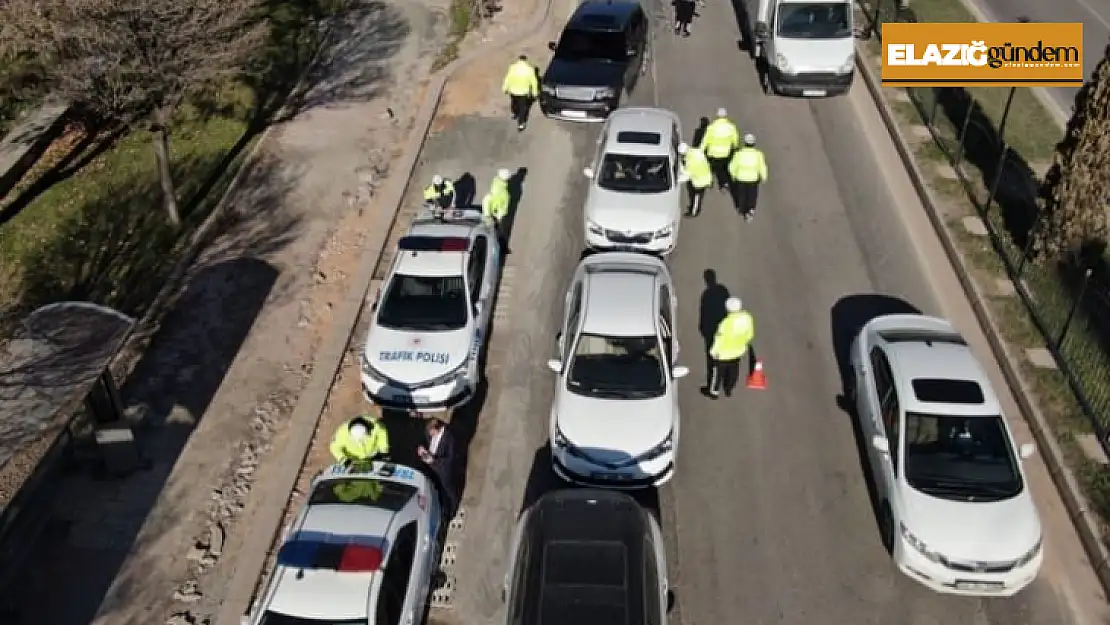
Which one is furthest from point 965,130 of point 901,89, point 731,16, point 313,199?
point 313,199

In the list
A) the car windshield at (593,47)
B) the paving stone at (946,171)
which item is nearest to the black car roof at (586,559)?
the paving stone at (946,171)

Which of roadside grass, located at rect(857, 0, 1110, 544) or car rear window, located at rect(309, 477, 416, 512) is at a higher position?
car rear window, located at rect(309, 477, 416, 512)

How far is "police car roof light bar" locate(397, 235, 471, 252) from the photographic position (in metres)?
14.0

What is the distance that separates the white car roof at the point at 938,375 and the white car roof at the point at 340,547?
607 centimetres

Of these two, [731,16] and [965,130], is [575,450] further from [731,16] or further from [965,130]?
[731,16]

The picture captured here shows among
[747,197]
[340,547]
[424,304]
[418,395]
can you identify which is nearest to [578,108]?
[747,197]

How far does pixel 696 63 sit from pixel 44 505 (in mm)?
16790

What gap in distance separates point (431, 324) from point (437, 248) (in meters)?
1.31

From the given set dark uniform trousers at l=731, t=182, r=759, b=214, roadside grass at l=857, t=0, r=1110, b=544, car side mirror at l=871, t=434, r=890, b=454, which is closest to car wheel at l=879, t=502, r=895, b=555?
car side mirror at l=871, t=434, r=890, b=454

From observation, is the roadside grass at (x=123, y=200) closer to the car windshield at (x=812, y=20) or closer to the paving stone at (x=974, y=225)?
the car windshield at (x=812, y=20)

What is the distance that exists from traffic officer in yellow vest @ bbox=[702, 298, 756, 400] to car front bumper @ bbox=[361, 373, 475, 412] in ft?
11.4

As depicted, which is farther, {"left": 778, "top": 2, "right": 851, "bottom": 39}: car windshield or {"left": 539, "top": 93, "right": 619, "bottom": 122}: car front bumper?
{"left": 778, "top": 2, "right": 851, "bottom": 39}: car windshield

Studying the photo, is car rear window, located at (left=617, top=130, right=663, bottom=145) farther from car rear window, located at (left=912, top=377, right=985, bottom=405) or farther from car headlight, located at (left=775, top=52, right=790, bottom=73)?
car rear window, located at (left=912, top=377, right=985, bottom=405)

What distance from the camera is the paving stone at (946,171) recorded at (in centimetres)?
1816
